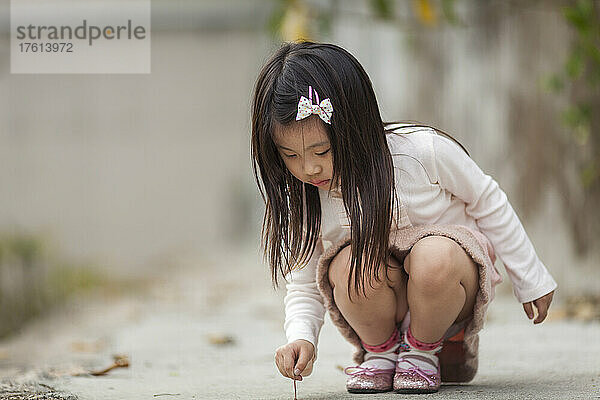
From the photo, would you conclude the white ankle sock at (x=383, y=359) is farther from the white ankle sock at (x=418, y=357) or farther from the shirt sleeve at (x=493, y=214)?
the shirt sleeve at (x=493, y=214)

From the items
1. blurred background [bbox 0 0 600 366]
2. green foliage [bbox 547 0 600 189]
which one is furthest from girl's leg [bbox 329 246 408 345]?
green foliage [bbox 547 0 600 189]

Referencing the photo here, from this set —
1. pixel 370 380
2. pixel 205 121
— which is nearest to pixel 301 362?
pixel 370 380

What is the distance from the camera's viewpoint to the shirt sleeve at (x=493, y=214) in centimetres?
182

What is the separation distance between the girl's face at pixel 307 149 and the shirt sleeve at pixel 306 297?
25 centimetres

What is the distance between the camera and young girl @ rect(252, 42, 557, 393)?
169cm

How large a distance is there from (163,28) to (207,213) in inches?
59.5

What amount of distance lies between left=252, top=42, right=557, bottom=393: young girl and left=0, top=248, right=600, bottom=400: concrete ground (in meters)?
0.11

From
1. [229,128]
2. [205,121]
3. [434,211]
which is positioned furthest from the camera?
[229,128]

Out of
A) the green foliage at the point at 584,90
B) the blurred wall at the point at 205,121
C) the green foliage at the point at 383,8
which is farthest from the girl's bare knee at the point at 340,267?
the green foliage at the point at 383,8

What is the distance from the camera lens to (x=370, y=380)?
1.80 m

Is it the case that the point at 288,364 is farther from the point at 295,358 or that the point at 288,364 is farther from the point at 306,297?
the point at 306,297

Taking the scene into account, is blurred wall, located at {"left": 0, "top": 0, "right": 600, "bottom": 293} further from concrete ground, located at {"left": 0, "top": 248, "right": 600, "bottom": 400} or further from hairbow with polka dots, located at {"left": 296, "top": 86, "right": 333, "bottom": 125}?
hairbow with polka dots, located at {"left": 296, "top": 86, "right": 333, "bottom": 125}

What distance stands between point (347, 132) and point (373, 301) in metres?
0.36

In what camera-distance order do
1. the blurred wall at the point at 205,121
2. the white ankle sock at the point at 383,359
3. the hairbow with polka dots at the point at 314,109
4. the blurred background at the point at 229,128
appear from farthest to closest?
the blurred wall at the point at 205,121
the blurred background at the point at 229,128
the white ankle sock at the point at 383,359
the hairbow with polka dots at the point at 314,109
